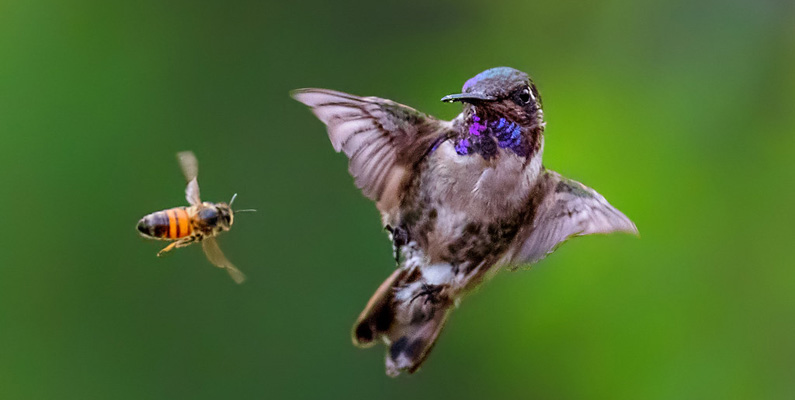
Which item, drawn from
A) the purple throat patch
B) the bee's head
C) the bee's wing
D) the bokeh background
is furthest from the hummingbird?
the bokeh background

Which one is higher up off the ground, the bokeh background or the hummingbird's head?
the hummingbird's head

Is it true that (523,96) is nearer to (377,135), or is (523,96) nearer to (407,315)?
(377,135)

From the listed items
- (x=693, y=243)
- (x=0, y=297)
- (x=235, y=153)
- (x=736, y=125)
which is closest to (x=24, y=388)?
(x=0, y=297)

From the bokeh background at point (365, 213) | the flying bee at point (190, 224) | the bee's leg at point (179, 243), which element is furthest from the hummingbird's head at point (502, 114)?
the bokeh background at point (365, 213)

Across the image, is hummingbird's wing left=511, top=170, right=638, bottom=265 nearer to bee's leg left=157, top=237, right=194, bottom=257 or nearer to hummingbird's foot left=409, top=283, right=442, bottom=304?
hummingbird's foot left=409, top=283, right=442, bottom=304

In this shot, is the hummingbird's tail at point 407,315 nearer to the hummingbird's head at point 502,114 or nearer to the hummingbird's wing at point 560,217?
the hummingbird's wing at point 560,217
